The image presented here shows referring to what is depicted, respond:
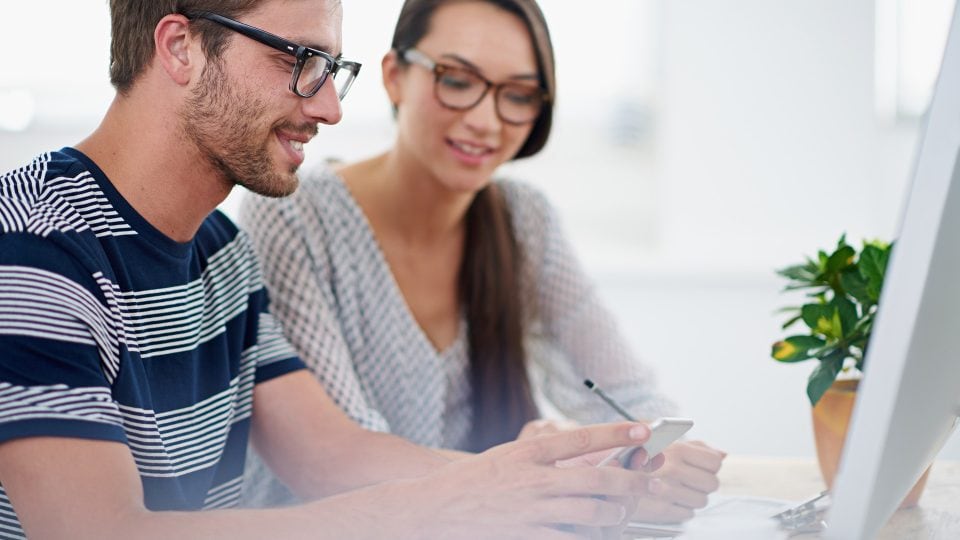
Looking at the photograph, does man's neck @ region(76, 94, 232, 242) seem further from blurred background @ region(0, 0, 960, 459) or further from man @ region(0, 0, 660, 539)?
blurred background @ region(0, 0, 960, 459)

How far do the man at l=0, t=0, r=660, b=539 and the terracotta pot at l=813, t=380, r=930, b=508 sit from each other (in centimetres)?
33

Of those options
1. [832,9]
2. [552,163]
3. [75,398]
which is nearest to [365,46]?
[552,163]

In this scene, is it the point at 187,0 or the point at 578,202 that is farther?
the point at 578,202

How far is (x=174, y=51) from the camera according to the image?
111cm

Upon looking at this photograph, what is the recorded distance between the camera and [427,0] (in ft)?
5.72

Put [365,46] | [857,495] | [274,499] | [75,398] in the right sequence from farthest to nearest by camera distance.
A: [365,46] < [274,499] < [75,398] < [857,495]

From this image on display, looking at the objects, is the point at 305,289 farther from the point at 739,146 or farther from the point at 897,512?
the point at 739,146

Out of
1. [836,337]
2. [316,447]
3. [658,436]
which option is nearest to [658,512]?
[658,436]

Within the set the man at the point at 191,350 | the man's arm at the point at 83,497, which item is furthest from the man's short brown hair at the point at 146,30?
the man's arm at the point at 83,497

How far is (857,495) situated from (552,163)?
318 centimetres

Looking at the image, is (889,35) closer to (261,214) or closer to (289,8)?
(261,214)

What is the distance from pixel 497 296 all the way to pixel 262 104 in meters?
0.76

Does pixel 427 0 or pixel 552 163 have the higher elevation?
pixel 427 0

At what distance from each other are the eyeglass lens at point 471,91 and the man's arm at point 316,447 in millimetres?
571
